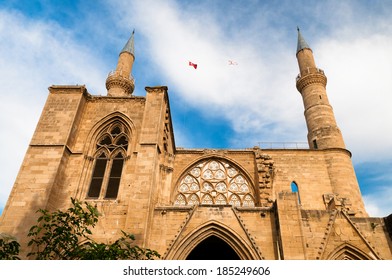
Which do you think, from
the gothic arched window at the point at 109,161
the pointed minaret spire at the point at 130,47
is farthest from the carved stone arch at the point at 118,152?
the pointed minaret spire at the point at 130,47

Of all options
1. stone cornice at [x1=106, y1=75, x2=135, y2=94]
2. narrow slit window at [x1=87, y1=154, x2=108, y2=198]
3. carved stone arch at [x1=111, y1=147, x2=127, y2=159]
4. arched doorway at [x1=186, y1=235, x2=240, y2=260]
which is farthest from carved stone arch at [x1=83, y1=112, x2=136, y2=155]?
stone cornice at [x1=106, y1=75, x2=135, y2=94]

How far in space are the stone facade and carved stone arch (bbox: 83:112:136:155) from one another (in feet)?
0.12

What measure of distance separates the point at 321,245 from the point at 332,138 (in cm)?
1041

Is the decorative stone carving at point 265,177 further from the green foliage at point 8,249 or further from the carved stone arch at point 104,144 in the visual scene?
the green foliage at point 8,249

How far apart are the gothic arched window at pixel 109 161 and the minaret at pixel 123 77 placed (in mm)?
10126

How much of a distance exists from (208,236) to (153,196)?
2130mm

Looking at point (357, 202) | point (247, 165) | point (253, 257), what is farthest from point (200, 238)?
point (357, 202)

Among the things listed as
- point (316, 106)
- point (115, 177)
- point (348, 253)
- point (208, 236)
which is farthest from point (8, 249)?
point (316, 106)

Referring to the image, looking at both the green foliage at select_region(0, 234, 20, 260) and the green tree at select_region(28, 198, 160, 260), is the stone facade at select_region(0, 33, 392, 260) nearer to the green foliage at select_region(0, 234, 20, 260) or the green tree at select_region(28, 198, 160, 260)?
the green tree at select_region(28, 198, 160, 260)

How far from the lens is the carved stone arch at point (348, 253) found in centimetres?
812

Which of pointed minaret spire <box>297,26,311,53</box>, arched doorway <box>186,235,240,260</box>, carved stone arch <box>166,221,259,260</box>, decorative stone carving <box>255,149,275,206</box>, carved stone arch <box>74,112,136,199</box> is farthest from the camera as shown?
pointed minaret spire <box>297,26,311,53</box>

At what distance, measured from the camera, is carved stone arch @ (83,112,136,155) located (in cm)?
1023

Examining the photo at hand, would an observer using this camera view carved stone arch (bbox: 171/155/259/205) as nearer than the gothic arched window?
No

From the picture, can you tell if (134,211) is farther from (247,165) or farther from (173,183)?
(247,165)
